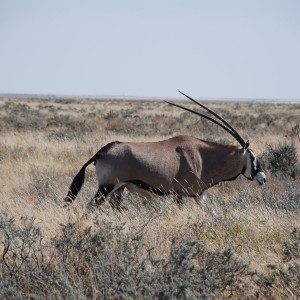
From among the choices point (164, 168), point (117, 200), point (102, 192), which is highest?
point (164, 168)

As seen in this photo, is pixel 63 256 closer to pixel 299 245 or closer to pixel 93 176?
pixel 299 245

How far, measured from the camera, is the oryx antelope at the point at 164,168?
22.1 ft

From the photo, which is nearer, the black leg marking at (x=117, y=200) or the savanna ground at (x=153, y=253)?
the savanna ground at (x=153, y=253)

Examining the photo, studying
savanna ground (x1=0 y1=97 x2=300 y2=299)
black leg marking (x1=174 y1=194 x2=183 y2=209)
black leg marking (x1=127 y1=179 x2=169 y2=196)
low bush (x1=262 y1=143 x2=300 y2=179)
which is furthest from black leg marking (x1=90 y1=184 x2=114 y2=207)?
low bush (x1=262 y1=143 x2=300 y2=179)

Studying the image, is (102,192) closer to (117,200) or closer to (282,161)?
(117,200)

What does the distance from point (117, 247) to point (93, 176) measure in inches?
244

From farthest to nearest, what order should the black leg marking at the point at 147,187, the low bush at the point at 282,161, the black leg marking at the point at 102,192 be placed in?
1. the low bush at the point at 282,161
2. the black leg marking at the point at 147,187
3. the black leg marking at the point at 102,192

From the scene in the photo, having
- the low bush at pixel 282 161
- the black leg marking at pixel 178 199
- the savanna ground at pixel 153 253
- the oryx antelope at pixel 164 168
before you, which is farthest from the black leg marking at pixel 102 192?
the low bush at pixel 282 161

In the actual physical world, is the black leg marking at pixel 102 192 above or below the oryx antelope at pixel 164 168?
below

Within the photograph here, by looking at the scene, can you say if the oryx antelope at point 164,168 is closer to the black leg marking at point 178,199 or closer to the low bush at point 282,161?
the black leg marking at point 178,199

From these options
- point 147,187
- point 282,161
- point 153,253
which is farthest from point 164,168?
point 282,161

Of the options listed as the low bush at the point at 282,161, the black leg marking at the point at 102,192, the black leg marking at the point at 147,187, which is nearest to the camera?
the black leg marking at the point at 102,192

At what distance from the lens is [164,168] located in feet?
22.7

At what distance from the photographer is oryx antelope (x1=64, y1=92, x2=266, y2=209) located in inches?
265
